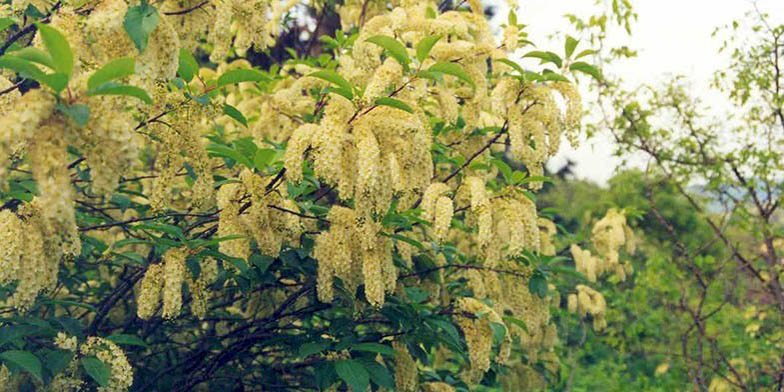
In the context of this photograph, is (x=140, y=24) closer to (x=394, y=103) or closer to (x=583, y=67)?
(x=394, y=103)

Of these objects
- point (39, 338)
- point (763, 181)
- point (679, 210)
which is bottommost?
point (39, 338)

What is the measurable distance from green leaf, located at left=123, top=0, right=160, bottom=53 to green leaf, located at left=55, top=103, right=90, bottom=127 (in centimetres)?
22

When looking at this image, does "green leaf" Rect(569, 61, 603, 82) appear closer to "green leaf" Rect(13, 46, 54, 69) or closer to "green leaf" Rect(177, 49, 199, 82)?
"green leaf" Rect(177, 49, 199, 82)

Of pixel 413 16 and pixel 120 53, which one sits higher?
pixel 413 16

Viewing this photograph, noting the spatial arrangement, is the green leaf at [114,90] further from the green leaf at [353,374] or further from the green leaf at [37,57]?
the green leaf at [353,374]

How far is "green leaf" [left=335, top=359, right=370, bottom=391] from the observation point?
246cm

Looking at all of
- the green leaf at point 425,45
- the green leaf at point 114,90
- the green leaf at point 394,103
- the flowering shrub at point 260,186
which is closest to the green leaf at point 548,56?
the flowering shrub at point 260,186

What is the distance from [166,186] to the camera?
84.3 inches

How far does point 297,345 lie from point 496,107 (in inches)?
49.1

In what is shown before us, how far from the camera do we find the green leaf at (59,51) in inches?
55.2

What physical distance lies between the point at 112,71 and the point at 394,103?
779 mm

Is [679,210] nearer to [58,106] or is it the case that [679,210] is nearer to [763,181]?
[763,181]

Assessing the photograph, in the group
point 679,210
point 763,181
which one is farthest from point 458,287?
point 679,210

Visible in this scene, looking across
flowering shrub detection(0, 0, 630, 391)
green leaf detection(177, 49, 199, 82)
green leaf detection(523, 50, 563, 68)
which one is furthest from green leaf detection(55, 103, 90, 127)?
green leaf detection(523, 50, 563, 68)
